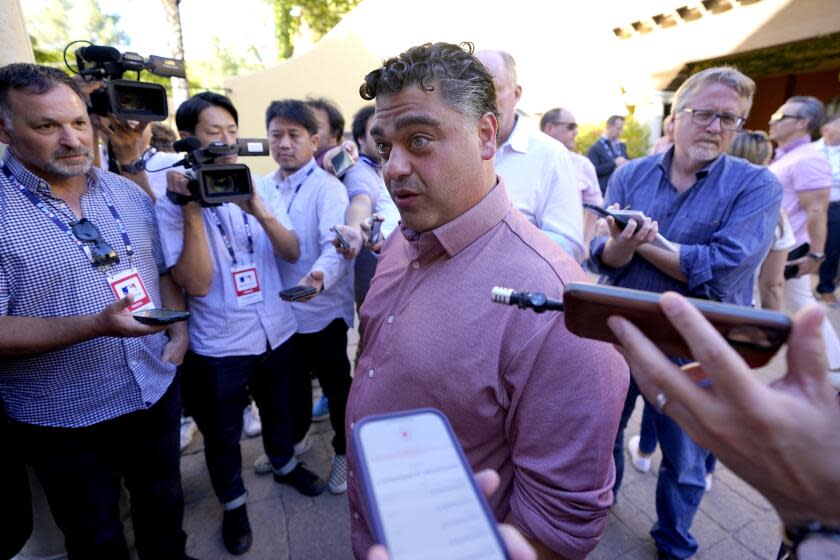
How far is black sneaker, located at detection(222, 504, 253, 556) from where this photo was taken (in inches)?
95.5

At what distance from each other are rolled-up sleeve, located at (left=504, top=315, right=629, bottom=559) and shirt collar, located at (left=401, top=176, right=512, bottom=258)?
0.37m

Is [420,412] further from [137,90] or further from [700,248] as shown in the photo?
[137,90]

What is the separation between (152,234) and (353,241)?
39.1 inches

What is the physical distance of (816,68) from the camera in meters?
11.5

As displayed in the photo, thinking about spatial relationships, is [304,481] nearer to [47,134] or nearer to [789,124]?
[47,134]

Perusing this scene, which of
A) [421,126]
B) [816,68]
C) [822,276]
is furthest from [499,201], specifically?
[816,68]

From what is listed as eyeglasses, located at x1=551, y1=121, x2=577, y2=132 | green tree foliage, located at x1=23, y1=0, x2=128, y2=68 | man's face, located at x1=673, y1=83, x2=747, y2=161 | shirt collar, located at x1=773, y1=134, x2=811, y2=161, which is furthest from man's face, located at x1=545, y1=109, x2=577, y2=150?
green tree foliage, located at x1=23, y1=0, x2=128, y2=68

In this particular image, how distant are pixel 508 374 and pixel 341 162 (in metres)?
2.57

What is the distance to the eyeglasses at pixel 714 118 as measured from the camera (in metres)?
1.99

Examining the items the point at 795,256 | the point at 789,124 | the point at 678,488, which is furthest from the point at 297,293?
the point at 789,124

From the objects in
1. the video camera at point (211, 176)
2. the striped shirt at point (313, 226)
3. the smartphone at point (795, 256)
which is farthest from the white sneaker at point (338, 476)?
the smartphone at point (795, 256)

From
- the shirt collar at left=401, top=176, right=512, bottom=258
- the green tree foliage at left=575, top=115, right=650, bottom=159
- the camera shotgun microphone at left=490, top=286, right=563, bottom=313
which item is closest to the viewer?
the camera shotgun microphone at left=490, top=286, right=563, bottom=313

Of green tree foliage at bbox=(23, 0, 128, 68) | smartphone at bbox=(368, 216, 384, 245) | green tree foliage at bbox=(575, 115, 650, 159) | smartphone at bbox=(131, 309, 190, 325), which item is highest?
green tree foliage at bbox=(23, 0, 128, 68)

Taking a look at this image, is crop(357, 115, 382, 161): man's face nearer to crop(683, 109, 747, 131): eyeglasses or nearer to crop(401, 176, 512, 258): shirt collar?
crop(683, 109, 747, 131): eyeglasses
